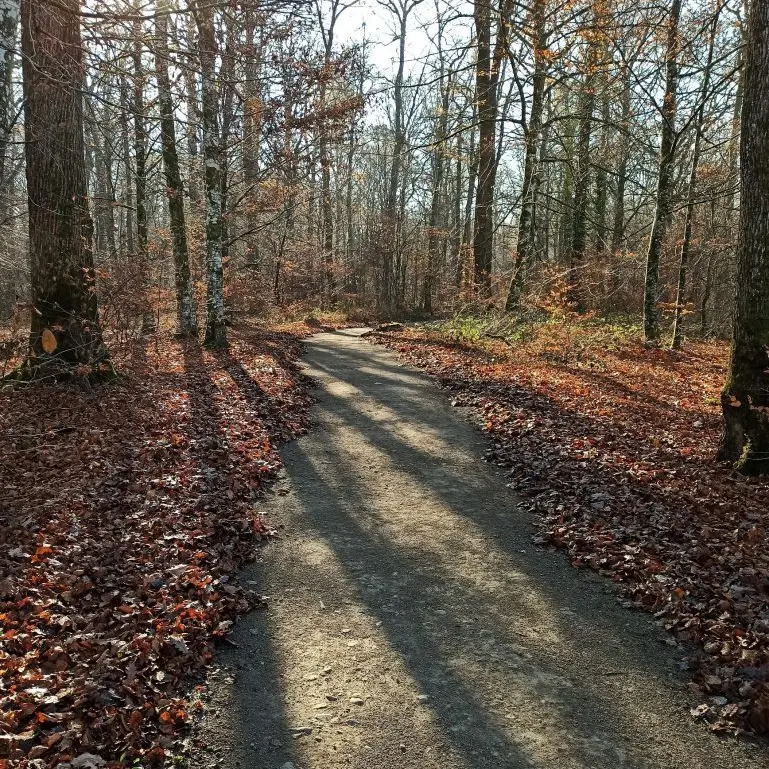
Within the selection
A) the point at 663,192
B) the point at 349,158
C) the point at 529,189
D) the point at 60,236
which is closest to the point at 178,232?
the point at 60,236

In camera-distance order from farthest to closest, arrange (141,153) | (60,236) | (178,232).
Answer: (141,153) < (178,232) < (60,236)

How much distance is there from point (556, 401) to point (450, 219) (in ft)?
96.4

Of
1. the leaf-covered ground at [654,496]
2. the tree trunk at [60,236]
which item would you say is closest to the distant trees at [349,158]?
the tree trunk at [60,236]

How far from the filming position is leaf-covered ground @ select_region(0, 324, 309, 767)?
3.33 m

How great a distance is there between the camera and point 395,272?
25.9m

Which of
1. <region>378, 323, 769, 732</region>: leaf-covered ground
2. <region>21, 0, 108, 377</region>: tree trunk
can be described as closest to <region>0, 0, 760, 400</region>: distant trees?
<region>21, 0, 108, 377</region>: tree trunk

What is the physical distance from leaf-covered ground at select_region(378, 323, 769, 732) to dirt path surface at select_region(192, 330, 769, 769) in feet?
0.92

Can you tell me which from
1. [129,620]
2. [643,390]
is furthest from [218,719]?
[643,390]

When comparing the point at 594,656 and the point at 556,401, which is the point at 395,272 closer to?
the point at 556,401

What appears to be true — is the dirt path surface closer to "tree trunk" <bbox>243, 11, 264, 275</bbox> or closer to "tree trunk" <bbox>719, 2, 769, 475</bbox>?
"tree trunk" <bbox>719, 2, 769, 475</bbox>

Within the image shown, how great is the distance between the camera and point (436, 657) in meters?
4.09

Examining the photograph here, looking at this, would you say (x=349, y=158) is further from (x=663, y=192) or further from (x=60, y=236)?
(x=60, y=236)

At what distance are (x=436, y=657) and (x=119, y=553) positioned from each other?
2919 millimetres

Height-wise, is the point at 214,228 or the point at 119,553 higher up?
the point at 214,228
